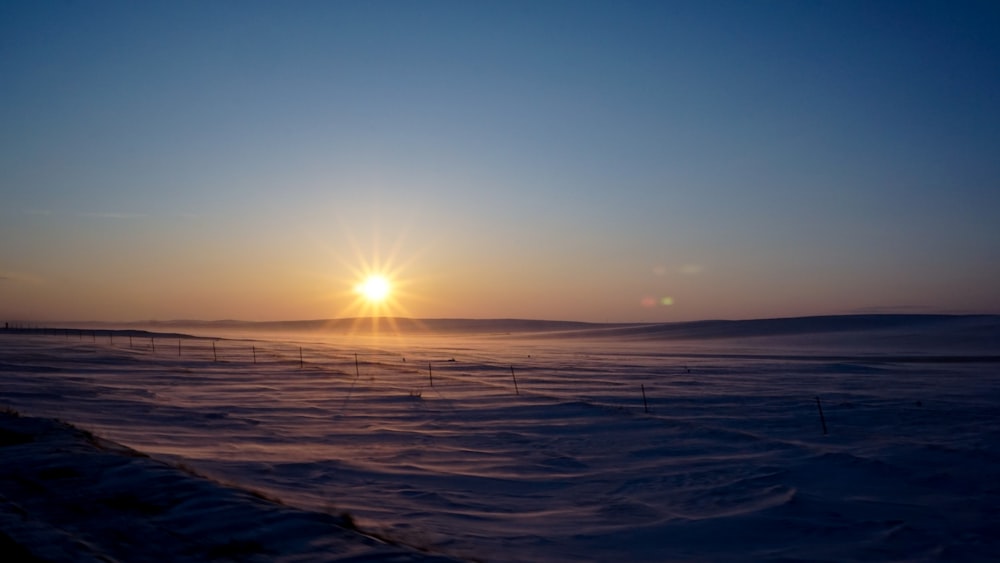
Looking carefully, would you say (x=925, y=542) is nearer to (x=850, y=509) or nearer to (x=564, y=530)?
A: (x=850, y=509)

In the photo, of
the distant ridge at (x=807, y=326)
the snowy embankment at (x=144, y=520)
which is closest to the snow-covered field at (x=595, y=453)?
the snowy embankment at (x=144, y=520)

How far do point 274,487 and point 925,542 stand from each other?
7709mm

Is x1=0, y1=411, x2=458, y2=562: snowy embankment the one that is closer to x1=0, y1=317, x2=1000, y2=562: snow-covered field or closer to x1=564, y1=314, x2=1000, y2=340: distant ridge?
x1=0, y1=317, x2=1000, y2=562: snow-covered field

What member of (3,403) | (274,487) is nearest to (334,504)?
(274,487)

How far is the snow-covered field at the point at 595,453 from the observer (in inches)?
313

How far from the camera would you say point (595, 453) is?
41.8 feet

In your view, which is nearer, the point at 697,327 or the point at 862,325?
the point at 862,325

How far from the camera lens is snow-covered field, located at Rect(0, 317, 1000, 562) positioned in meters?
7.94

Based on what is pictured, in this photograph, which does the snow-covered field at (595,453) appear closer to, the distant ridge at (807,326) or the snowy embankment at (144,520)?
the snowy embankment at (144,520)

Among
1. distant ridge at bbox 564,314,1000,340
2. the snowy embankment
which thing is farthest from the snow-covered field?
distant ridge at bbox 564,314,1000,340

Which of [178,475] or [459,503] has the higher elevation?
[178,475]

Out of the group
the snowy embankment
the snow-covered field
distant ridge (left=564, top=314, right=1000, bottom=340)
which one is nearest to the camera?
the snowy embankment

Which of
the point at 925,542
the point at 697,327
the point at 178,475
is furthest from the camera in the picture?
the point at 697,327

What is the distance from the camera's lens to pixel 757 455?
12.3 meters
